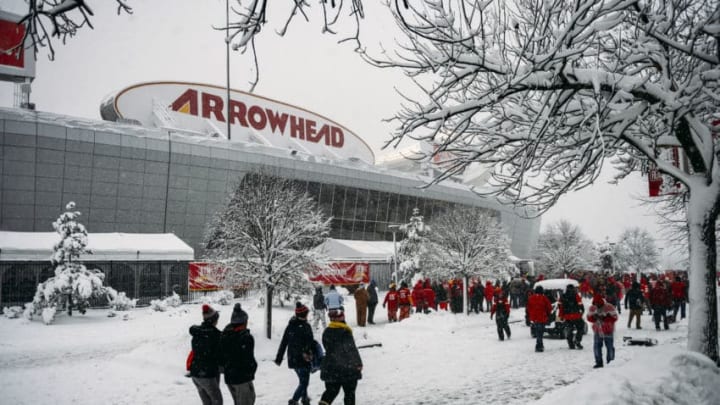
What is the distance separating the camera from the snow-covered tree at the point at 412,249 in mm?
34281

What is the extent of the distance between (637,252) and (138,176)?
77223mm

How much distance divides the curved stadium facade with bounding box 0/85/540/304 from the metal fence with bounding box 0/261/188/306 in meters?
8.06

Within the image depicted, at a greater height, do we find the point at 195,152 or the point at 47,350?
the point at 195,152

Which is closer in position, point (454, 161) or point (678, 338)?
point (454, 161)

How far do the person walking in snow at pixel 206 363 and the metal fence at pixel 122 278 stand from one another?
68.8ft

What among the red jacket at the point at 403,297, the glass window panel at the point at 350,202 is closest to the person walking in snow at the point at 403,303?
the red jacket at the point at 403,297

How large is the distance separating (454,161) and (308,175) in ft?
115

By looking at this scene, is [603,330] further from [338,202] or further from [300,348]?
[338,202]

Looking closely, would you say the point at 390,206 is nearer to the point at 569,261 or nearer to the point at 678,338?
the point at 569,261

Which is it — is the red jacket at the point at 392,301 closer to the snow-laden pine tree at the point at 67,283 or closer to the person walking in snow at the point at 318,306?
the person walking in snow at the point at 318,306

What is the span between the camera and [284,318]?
19.8 m

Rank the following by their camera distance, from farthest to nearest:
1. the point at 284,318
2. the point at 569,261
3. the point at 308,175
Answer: the point at 569,261
the point at 308,175
the point at 284,318

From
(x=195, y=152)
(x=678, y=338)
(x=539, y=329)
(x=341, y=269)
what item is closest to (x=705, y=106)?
(x=539, y=329)

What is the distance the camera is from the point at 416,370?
993 cm
